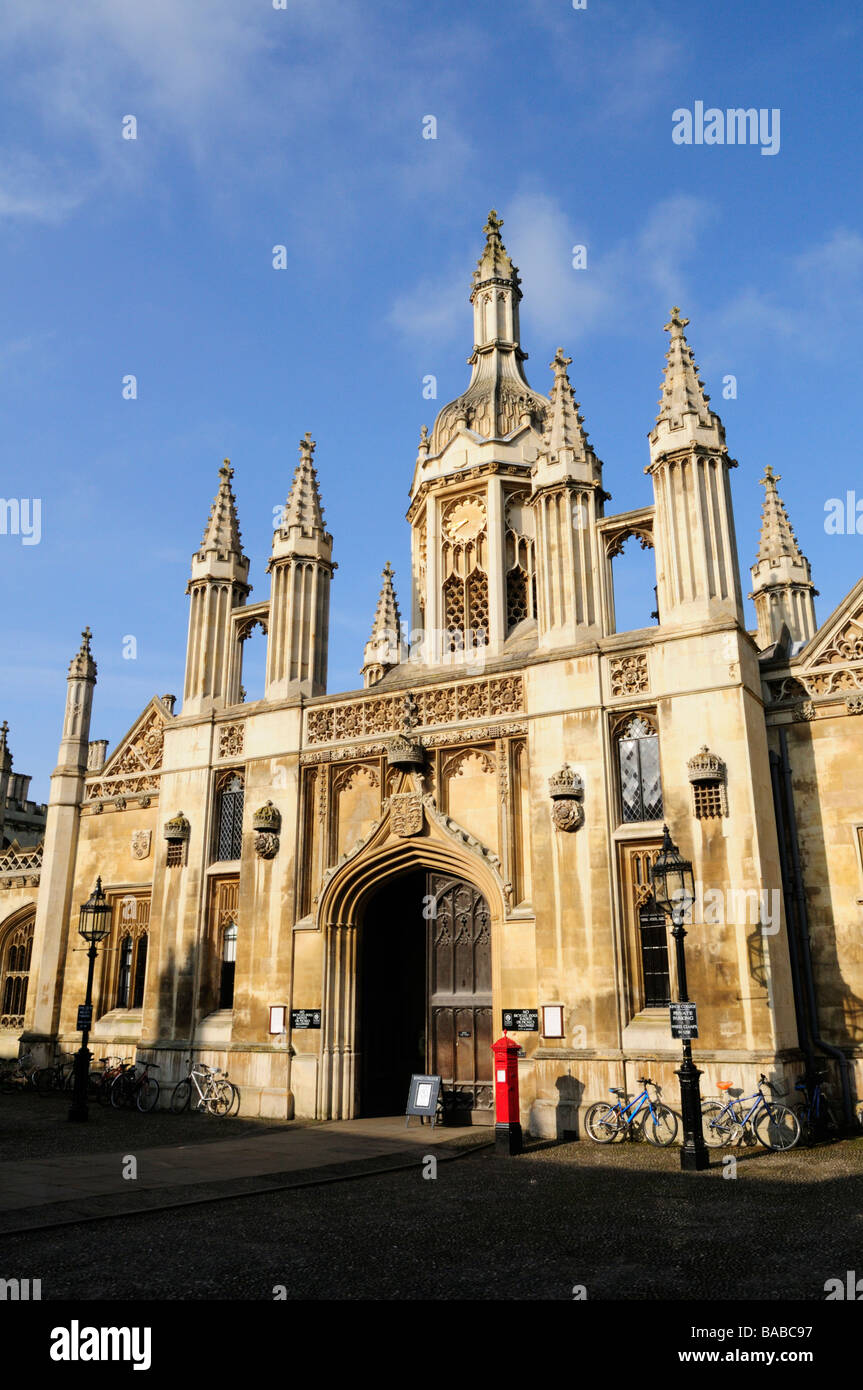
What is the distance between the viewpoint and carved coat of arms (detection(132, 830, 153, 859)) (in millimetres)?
24650

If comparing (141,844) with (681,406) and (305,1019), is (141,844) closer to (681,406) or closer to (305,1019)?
(305,1019)

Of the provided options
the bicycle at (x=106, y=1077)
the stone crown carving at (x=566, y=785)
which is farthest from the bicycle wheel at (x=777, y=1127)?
the bicycle at (x=106, y=1077)

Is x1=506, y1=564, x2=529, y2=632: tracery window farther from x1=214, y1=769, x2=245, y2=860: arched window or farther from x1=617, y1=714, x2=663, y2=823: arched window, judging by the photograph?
x1=214, y1=769, x2=245, y2=860: arched window

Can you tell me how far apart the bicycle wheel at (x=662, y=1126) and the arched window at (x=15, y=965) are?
20.4 metres

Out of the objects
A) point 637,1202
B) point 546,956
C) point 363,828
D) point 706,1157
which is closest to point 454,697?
point 363,828

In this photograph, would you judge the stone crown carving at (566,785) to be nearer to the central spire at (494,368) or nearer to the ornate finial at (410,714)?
the ornate finial at (410,714)

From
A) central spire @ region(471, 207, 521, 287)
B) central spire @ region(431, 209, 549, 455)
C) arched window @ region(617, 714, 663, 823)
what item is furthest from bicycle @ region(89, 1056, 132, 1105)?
central spire @ region(471, 207, 521, 287)

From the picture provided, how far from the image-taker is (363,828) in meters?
20.6

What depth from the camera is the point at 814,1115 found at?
50.8 feet

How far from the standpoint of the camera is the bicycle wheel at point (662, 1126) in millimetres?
15398

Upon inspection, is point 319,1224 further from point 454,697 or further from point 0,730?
point 0,730

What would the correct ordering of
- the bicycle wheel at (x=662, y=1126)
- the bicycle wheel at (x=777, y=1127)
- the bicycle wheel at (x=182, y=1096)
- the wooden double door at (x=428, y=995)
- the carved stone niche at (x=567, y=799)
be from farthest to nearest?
the bicycle wheel at (x=182, y=1096) → the wooden double door at (x=428, y=995) → the carved stone niche at (x=567, y=799) → the bicycle wheel at (x=662, y=1126) → the bicycle wheel at (x=777, y=1127)

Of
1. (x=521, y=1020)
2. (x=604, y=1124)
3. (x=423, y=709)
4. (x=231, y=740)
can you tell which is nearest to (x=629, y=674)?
(x=423, y=709)

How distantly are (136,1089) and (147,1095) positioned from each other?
37 cm
